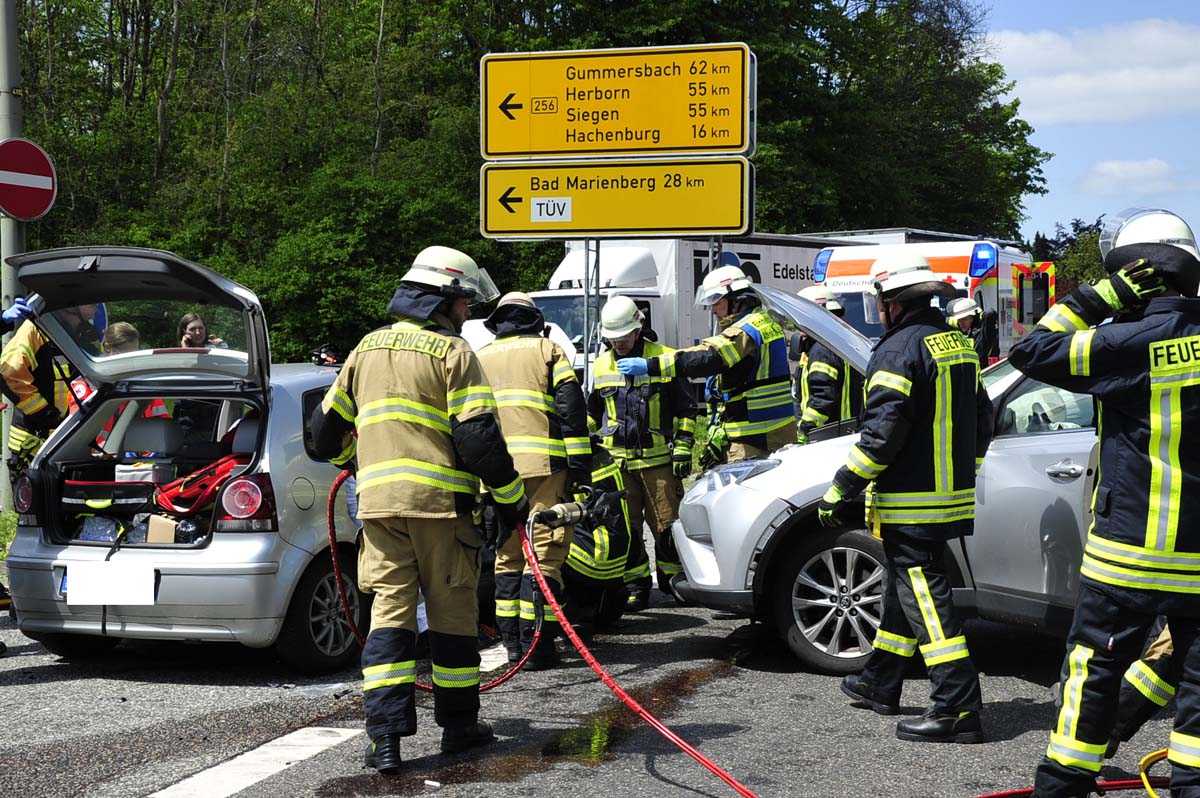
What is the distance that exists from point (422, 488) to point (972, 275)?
1570 centimetres

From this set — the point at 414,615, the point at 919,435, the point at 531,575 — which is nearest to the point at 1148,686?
the point at 919,435

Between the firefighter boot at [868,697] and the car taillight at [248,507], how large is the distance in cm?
259

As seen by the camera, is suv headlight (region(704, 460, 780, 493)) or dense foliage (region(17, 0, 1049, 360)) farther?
dense foliage (region(17, 0, 1049, 360))

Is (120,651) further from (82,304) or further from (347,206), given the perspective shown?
(347,206)

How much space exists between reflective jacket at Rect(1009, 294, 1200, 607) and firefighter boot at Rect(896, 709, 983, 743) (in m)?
1.32

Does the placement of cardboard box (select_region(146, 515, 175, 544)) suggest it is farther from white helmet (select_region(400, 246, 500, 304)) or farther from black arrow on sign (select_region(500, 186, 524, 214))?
black arrow on sign (select_region(500, 186, 524, 214))

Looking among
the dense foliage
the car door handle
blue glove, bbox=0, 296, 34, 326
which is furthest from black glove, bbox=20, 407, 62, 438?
the dense foliage

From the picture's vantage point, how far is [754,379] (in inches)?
327

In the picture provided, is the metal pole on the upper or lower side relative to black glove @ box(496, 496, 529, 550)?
upper

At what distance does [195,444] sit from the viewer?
660 centimetres

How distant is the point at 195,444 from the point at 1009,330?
16.9m

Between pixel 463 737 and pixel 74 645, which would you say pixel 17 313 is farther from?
pixel 463 737

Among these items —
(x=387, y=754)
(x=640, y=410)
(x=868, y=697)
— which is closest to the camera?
(x=387, y=754)

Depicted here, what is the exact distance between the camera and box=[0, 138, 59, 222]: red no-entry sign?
351 inches
